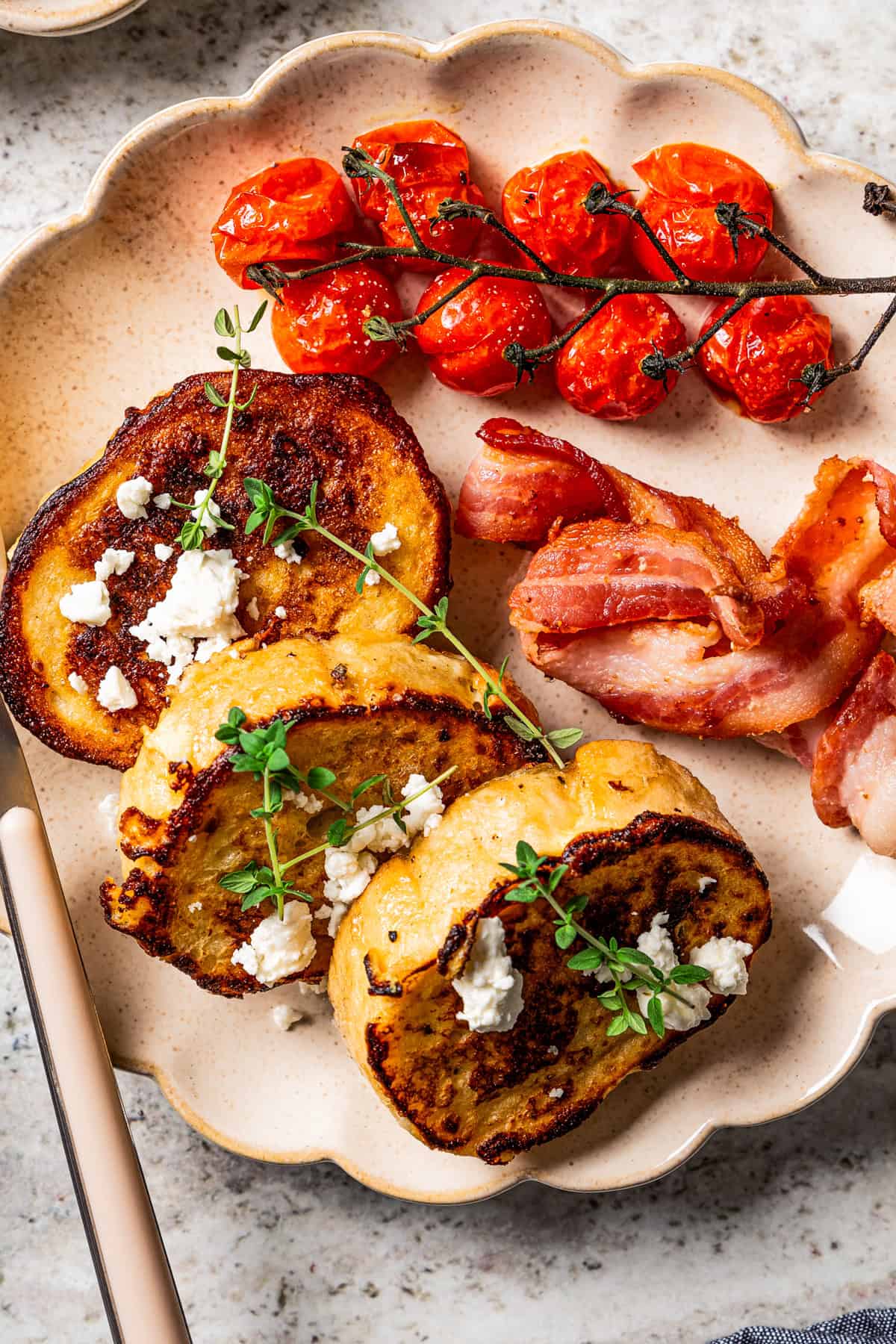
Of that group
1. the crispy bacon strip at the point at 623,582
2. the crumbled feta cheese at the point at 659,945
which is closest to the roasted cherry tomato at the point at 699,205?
the crispy bacon strip at the point at 623,582

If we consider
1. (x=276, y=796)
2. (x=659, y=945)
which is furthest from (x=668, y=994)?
(x=276, y=796)

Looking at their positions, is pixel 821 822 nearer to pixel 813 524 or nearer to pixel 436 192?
pixel 813 524

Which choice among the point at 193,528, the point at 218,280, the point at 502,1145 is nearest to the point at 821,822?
the point at 502,1145

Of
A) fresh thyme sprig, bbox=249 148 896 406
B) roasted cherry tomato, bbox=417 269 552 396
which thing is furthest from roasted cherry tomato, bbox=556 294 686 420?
fresh thyme sprig, bbox=249 148 896 406

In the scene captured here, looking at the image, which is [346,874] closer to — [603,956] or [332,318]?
[603,956]

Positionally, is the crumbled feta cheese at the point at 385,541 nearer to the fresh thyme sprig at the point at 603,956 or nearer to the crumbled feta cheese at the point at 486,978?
the fresh thyme sprig at the point at 603,956

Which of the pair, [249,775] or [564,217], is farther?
[564,217]
